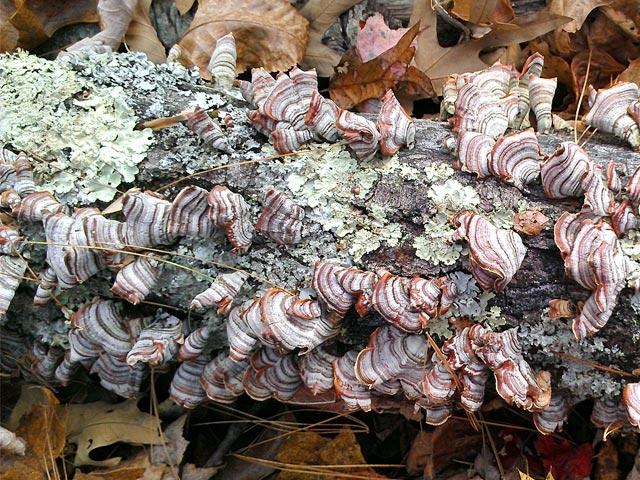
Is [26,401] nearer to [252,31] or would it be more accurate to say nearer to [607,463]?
[252,31]

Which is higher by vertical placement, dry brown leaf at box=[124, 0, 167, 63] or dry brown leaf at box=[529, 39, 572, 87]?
dry brown leaf at box=[124, 0, 167, 63]

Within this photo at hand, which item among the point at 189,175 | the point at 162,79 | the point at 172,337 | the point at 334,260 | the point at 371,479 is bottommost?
the point at 371,479

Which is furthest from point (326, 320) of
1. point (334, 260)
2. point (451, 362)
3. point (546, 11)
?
point (546, 11)

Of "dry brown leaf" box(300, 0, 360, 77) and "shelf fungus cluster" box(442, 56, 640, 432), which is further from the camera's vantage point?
"dry brown leaf" box(300, 0, 360, 77)

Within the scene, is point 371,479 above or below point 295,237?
below

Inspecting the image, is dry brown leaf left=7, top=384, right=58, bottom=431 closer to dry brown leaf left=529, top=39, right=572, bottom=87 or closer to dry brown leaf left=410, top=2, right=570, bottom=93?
dry brown leaf left=410, top=2, right=570, bottom=93

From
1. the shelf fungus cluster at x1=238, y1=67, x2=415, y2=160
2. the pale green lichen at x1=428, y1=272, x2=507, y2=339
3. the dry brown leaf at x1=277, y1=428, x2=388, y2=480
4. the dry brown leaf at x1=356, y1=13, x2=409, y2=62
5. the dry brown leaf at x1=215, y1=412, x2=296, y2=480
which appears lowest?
the dry brown leaf at x1=215, y1=412, x2=296, y2=480

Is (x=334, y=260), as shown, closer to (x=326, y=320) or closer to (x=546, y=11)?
(x=326, y=320)

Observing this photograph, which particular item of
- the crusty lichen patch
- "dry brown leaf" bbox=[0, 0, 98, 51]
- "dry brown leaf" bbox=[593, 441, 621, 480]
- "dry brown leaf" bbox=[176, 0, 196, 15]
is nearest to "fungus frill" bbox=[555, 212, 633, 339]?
the crusty lichen patch

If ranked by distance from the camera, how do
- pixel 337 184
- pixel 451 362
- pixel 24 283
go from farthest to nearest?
pixel 24 283, pixel 337 184, pixel 451 362
